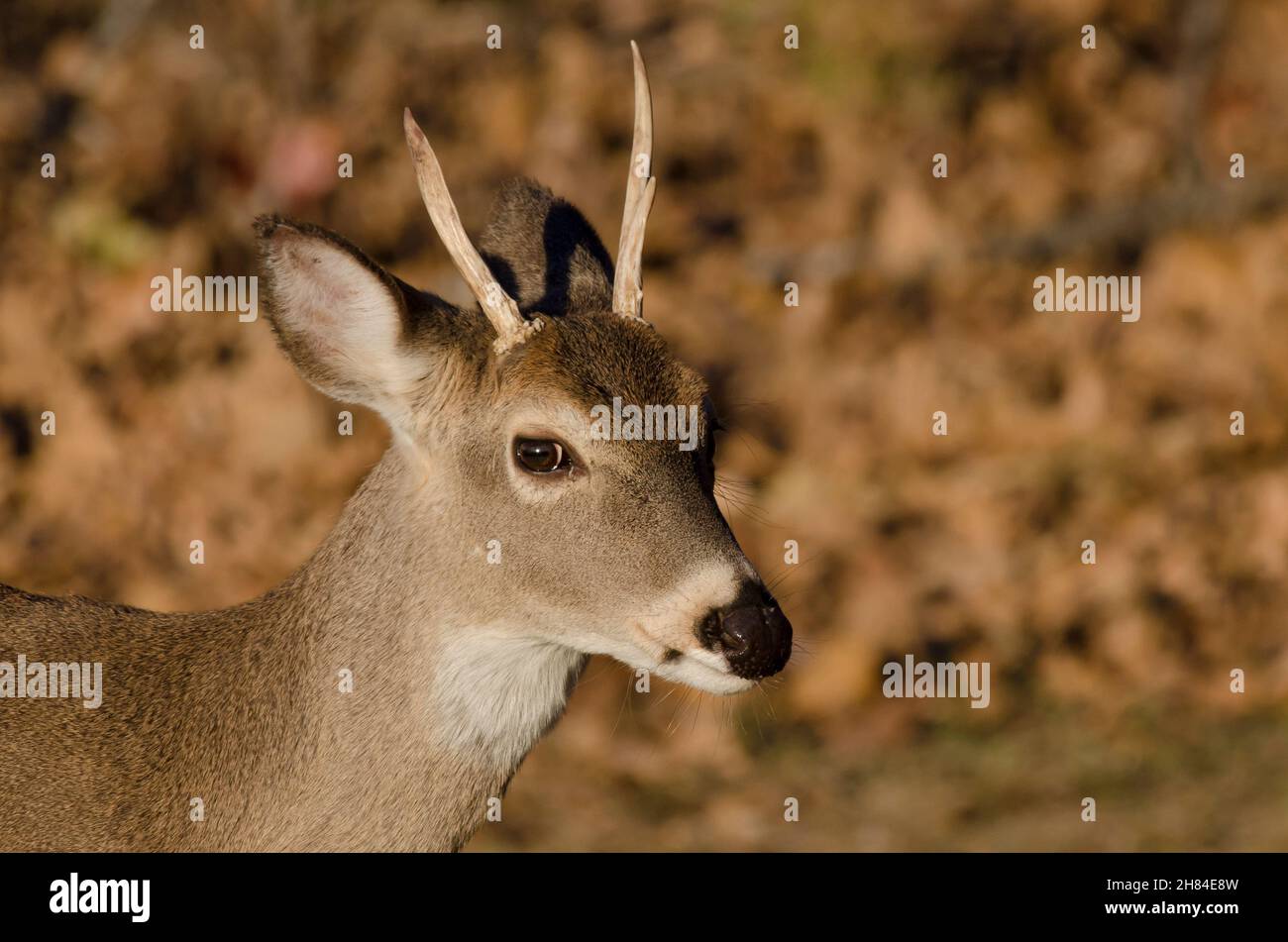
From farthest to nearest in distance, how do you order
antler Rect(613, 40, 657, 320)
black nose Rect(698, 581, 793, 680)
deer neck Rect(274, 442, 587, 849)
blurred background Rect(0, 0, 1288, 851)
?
blurred background Rect(0, 0, 1288, 851) < antler Rect(613, 40, 657, 320) < deer neck Rect(274, 442, 587, 849) < black nose Rect(698, 581, 793, 680)

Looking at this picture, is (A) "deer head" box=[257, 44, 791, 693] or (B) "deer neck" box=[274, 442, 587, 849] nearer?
(A) "deer head" box=[257, 44, 791, 693]

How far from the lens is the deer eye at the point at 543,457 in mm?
4203

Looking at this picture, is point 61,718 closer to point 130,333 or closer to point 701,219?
point 130,333

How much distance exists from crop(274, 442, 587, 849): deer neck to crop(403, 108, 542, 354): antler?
0.42m

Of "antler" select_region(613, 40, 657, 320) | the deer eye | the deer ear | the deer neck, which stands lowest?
the deer neck

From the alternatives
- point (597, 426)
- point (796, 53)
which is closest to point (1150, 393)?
point (796, 53)

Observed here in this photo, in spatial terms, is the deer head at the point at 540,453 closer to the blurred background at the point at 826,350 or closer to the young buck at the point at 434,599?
the young buck at the point at 434,599

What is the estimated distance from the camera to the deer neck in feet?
13.6

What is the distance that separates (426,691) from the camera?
4.17 m

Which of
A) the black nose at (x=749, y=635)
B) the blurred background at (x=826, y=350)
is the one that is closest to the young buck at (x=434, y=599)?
the black nose at (x=749, y=635)

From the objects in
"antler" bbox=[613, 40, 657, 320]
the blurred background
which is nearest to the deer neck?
"antler" bbox=[613, 40, 657, 320]

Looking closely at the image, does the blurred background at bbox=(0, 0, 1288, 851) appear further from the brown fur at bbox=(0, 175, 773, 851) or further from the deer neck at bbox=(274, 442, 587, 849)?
the deer neck at bbox=(274, 442, 587, 849)

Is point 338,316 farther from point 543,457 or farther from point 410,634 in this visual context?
point 410,634

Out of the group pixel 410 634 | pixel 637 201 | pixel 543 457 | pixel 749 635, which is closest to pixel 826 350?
pixel 637 201
